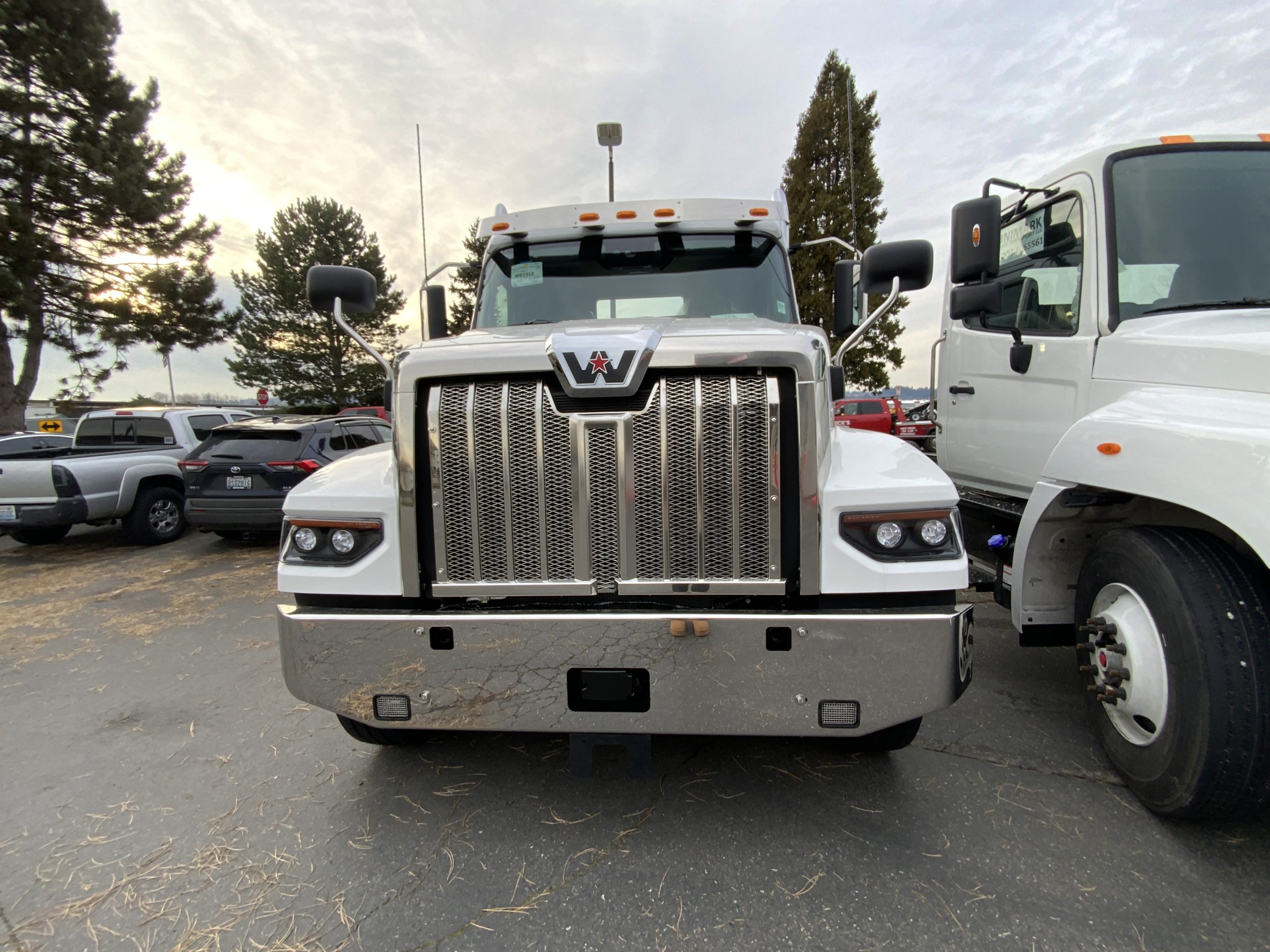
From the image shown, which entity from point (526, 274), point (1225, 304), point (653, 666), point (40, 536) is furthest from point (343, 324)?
point (40, 536)

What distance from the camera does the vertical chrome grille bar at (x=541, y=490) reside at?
7.31 ft

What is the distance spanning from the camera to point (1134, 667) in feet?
8.14

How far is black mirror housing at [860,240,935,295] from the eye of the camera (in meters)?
2.89

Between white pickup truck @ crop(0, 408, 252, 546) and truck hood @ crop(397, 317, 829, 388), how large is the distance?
7920 mm

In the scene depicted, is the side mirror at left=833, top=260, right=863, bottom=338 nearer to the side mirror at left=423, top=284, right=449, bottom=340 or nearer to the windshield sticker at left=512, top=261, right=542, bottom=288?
the windshield sticker at left=512, top=261, right=542, bottom=288

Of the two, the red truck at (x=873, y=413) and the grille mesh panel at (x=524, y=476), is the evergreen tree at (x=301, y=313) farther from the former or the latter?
the grille mesh panel at (x=524, y=476)

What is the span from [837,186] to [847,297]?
25543 millimetres

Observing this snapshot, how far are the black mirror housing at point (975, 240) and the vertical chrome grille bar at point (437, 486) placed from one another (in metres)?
2.48

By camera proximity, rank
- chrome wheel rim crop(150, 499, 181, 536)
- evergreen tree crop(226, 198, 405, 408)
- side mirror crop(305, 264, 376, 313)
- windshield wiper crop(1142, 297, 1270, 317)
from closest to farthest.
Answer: windshield wiper crop(1142, 297, 1270, 317) < side mirror crop(305, 264, 376, 313) < chrome wheel rim crop(150, 499, 181, 536) < evergreen tree crop(226, 198, 405, 408)

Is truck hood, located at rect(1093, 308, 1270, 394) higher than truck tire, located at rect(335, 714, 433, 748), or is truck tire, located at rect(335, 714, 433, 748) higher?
truck hood, located at rect(1093, 308, 1270, 394)

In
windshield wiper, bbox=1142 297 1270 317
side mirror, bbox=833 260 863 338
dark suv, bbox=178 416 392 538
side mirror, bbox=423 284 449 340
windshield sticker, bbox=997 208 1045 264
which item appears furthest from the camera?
dark suv, bbox=178 416 392 538

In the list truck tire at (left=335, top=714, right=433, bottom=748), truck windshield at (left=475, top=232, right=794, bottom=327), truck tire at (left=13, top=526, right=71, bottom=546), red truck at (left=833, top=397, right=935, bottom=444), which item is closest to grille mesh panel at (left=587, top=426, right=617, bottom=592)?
truck tire at (left=335, top=714, right=433, bottom=748)

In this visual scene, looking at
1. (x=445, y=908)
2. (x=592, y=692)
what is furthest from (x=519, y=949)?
(x=592, y=692)

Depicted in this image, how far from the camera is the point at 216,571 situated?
7246 millimetres
